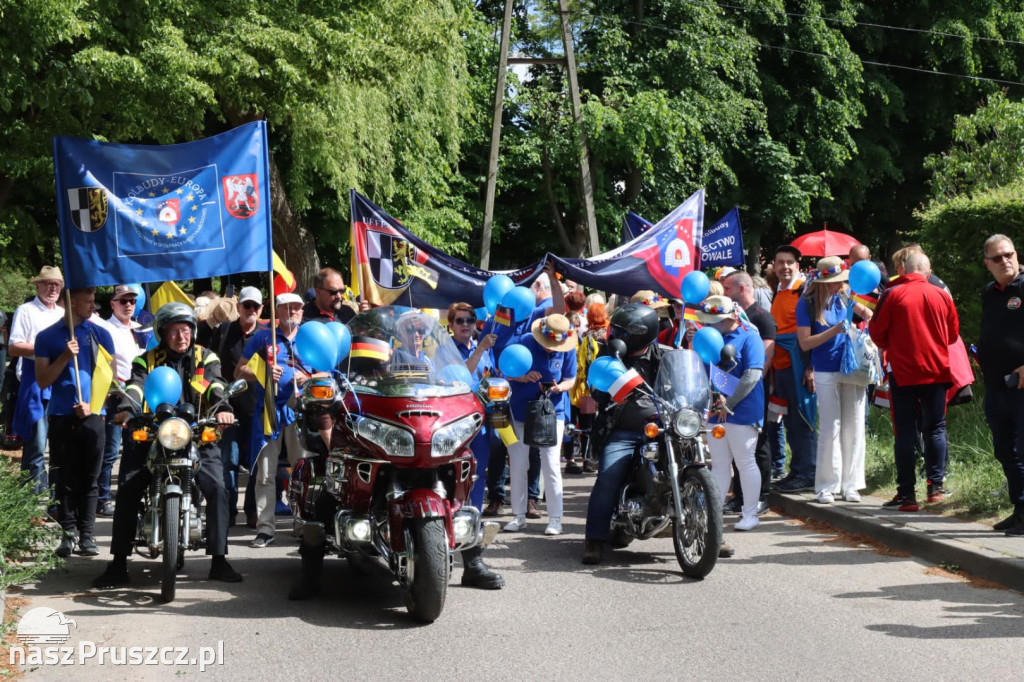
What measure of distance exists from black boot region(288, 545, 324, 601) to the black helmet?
101 inches

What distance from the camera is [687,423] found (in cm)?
798

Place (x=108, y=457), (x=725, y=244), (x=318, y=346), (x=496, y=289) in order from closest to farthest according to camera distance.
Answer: (x=318, y=346)
(x=496, y=289)
(x=108, y=457)
(x=725, y=244)

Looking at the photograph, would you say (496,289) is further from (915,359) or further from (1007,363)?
(1007,363)

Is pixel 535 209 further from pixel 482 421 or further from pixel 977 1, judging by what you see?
pixel 482 421

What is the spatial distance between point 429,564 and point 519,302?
12.6ft

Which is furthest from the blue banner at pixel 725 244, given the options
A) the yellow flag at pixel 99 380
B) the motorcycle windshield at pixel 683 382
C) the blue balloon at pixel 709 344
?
the yellow flag at pixel 99 380

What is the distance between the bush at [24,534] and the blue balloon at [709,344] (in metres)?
4.43

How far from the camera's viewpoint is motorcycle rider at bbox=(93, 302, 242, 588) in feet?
25.7

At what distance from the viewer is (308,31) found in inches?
718

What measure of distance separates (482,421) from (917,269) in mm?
4296

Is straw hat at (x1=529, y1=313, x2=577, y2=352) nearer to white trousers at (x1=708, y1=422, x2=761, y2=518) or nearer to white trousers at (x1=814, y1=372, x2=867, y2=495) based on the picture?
white trousers at (x1=708, y1=422, x2=761, y2=518)

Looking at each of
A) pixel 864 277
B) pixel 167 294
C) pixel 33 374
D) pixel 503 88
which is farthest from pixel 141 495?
pixel 503 88

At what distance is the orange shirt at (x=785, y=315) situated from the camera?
1125cm

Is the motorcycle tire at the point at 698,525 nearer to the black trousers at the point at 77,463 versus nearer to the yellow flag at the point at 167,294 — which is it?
the black trousers at the point at 77,463
